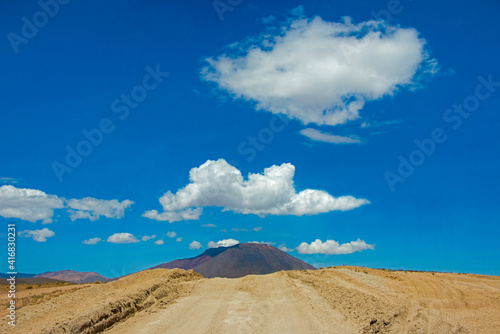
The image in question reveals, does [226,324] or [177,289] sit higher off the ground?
[177,289]

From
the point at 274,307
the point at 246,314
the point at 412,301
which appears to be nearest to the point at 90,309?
the point at 246,314

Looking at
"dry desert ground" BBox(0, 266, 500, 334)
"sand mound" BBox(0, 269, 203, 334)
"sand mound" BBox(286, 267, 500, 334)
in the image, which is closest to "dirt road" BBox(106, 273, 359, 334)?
"dry desert ground" BBox(0, 266, 500, 334)

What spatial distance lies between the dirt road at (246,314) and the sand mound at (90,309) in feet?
3.39

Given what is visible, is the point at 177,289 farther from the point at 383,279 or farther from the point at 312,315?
the point at 383,279

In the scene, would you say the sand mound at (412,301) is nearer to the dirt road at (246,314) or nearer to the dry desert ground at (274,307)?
the dry desert ground at (274,307)

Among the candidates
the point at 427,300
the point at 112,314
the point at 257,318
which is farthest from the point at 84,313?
the point at 427,300

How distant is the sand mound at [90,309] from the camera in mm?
17000

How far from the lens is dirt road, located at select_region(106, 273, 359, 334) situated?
1878cm

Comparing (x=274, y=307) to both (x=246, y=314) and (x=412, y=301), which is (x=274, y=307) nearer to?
(x=246, y=314)

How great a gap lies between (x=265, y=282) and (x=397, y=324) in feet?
54.6

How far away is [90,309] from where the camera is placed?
1948cm

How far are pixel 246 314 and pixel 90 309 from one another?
931cm

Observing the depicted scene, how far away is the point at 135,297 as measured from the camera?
23.9 meters

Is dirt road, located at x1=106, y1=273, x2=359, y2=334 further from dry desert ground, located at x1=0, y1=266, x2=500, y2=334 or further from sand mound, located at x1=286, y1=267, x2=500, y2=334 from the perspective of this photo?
sand mound, located at x1=286, y1=267, x2=500, y2=334
